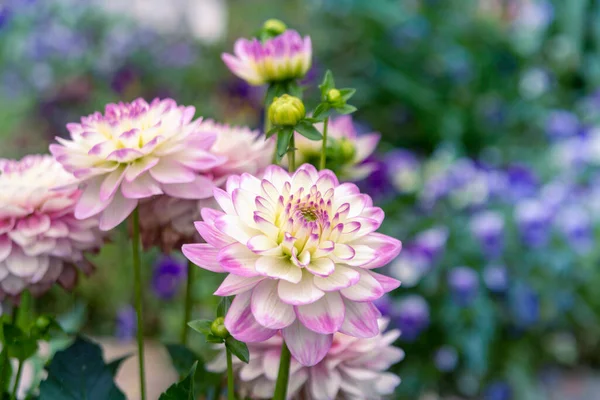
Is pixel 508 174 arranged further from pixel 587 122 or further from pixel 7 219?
pixel 7 219

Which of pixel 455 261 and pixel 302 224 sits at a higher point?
pixel 302 224

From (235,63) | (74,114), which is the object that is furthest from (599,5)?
(235,63)

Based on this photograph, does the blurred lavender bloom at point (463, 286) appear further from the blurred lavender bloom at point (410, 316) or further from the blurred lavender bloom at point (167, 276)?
the blurred lavender bloom at point (167, 276)

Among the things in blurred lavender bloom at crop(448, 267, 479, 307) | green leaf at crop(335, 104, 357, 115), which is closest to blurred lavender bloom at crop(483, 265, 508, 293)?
blurred lavender bloom at crop(448, 267, 479, 307)

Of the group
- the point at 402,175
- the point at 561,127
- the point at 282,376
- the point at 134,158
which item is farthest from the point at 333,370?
the point at 561,127

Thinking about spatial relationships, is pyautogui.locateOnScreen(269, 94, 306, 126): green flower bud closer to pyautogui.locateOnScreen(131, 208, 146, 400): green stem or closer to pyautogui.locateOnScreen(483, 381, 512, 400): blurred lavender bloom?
pyautogui.locateOnScreen(131, 208, 146, 400): green stem

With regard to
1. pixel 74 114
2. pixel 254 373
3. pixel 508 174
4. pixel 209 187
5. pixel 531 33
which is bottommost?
pixel 74 114
